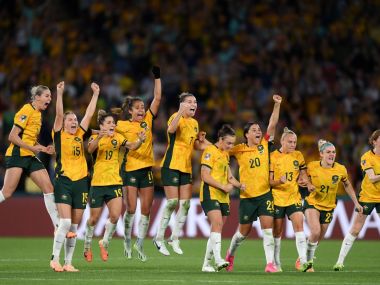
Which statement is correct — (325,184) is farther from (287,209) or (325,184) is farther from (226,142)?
(226,142)

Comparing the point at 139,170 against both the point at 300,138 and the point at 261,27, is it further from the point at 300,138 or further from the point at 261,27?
the point at 261,27

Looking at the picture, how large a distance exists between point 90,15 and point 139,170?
41.2 feet

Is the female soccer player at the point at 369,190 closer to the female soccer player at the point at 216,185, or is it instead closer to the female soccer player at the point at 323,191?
the female soccer player at the point at 323,191

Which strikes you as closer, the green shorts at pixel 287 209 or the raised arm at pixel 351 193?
the green shorts at pixel 287 209

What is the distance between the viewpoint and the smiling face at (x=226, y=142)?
56.8 ft

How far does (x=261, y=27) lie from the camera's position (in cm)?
3075

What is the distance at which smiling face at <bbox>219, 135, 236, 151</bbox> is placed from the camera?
17.3 m

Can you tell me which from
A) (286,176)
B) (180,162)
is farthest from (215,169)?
(180,162)

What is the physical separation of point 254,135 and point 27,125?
3.75 meters

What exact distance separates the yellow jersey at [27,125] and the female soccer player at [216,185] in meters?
3.07

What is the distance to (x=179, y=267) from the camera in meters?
18.5

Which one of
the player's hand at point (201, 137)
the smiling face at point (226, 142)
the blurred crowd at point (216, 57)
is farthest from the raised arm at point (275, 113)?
the blurred crowd at point (216, 57)

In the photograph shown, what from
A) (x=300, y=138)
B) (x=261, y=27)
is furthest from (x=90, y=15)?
(x=300, y=138)

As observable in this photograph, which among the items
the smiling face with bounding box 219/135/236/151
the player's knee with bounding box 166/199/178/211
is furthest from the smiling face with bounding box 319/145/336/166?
the player's knee with bounding box 166/199/178/211
